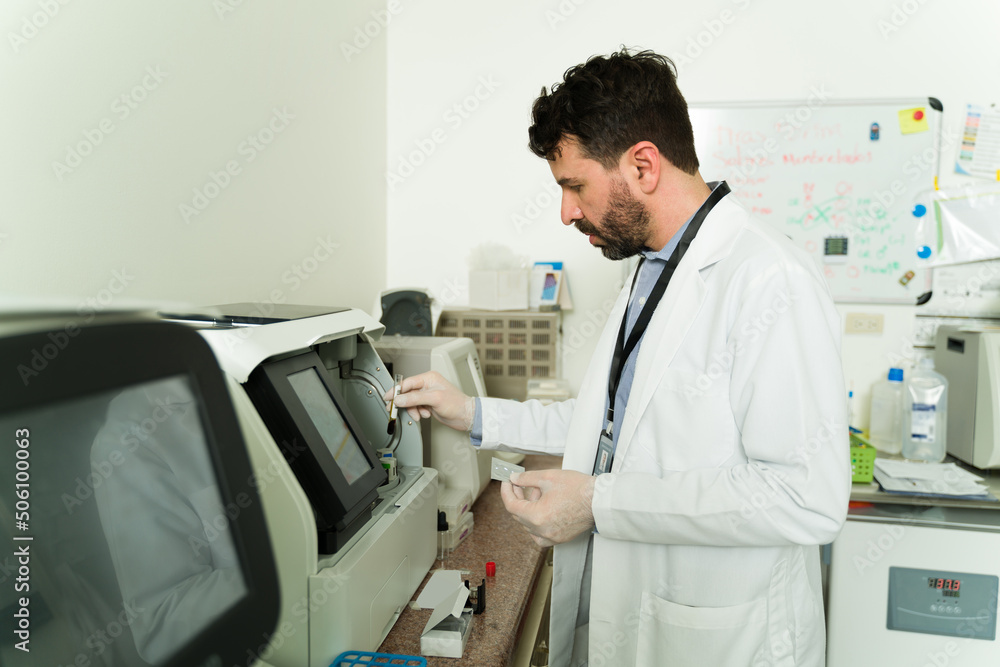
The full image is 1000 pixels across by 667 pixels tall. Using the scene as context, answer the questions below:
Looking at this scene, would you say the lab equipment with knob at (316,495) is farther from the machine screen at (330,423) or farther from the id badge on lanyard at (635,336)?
the id badge on lanyard at (635,336)

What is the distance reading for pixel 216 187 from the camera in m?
1.42

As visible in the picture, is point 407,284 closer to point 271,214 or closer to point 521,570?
point 271,214

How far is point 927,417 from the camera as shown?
2.10 m

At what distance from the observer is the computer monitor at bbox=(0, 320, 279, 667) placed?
1.15ft

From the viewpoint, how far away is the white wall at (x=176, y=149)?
95 centimetres

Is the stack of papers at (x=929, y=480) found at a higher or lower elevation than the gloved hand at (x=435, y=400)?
lower

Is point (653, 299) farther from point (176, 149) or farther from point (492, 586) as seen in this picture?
point (176, 149)

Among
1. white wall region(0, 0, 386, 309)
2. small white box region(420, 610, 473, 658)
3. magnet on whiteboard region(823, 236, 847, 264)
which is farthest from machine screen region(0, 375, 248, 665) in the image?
magnet on whiteboard region(823, 236, 847, 264)

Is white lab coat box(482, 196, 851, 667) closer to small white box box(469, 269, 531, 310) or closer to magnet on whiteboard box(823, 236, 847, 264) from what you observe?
small white box box(469, 269, 531, 310)

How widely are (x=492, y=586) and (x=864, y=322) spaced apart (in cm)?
A: 185

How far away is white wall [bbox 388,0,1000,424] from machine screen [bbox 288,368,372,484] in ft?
5.07

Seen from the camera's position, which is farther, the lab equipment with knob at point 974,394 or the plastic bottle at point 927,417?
the plastic bottle at point 927,417

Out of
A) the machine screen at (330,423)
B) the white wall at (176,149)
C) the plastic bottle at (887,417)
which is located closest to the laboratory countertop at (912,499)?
the plastic bottle at (887,417)

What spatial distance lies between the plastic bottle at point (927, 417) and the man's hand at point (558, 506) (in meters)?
1.68
